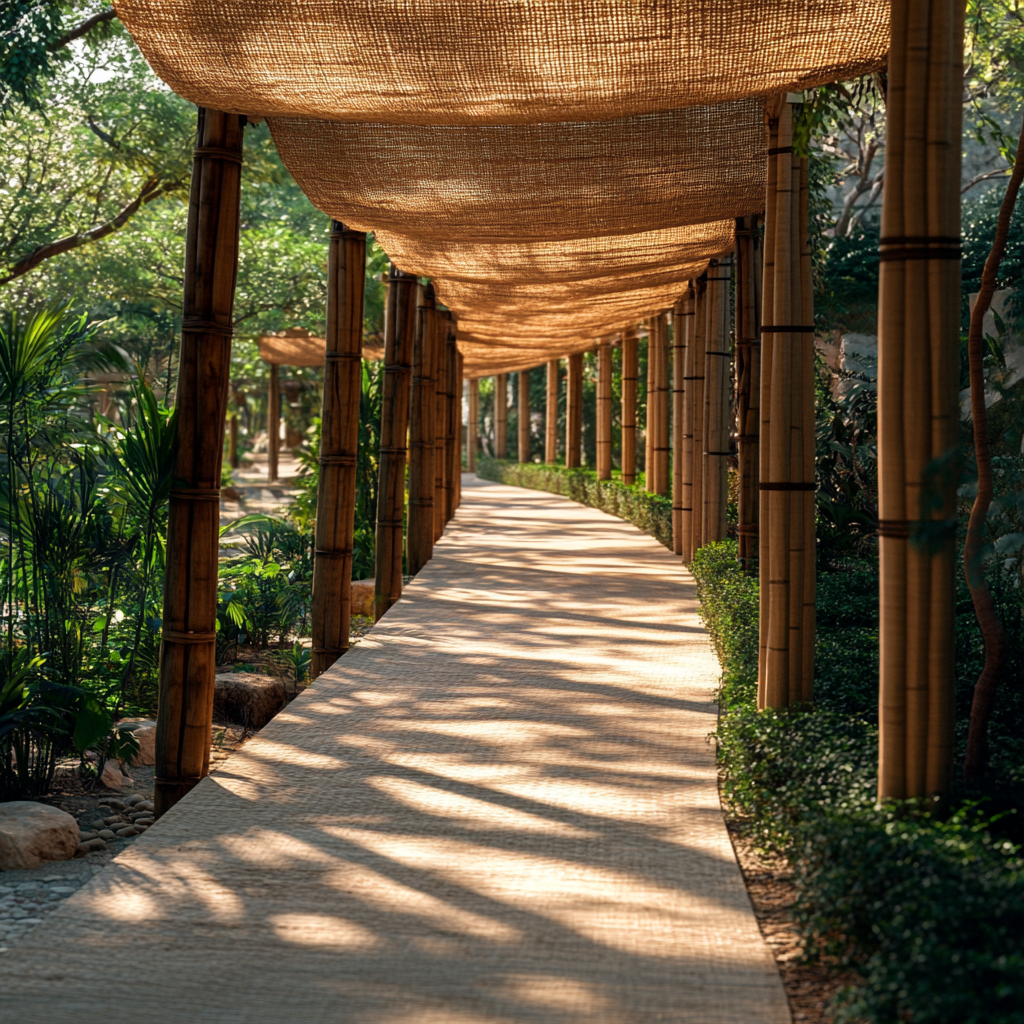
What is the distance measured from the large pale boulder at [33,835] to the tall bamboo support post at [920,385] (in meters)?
2.66

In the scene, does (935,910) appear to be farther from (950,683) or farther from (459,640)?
(459,640)

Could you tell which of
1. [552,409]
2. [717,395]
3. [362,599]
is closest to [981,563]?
[717,395]

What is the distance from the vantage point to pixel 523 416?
23875 millimetres

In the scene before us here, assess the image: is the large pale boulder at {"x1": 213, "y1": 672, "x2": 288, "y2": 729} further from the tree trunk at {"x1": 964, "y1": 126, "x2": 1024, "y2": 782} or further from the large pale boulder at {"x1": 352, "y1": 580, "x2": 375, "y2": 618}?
the tree trunk at {"x1": 964, "y1": 126, "x2": 1024, "y2": 782}

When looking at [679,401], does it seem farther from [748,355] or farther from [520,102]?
[520,102]

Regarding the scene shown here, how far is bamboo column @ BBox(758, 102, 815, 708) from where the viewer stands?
4.01 meters

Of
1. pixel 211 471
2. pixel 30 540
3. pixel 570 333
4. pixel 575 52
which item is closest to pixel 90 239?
pixel 570 333

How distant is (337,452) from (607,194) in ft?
6.80

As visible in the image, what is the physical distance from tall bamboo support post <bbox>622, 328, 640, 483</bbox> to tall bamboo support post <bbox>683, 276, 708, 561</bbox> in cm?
499

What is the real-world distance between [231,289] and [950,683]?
112 inches

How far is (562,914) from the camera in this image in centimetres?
281

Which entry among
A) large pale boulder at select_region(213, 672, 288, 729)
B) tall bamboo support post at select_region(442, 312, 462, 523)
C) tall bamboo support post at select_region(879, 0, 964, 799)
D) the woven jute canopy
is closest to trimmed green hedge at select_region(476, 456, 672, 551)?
tall bamboo support post at select_region(442, 312, 462, 523)

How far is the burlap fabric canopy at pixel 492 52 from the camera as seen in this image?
10.9ft

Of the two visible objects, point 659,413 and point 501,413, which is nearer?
point 659,413
